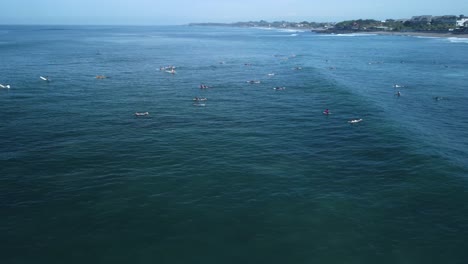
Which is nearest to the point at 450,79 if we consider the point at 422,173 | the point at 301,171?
the point at 422,173

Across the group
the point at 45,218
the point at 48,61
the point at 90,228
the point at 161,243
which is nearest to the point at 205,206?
the point at 161,243

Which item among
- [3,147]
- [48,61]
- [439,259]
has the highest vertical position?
[48,61]

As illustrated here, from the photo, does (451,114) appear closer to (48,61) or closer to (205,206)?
(205,206)

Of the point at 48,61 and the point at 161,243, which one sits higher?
the point at 48,61

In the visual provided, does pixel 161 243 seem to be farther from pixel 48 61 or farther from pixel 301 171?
pixel 48 61

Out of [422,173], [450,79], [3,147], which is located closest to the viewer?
[422,173]

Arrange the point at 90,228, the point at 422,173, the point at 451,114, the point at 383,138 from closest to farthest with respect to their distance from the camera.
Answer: the point at 90,228 < the point at 422,173 < the point at 383,138 < the point at 451,114

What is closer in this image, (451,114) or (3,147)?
(3,147)
